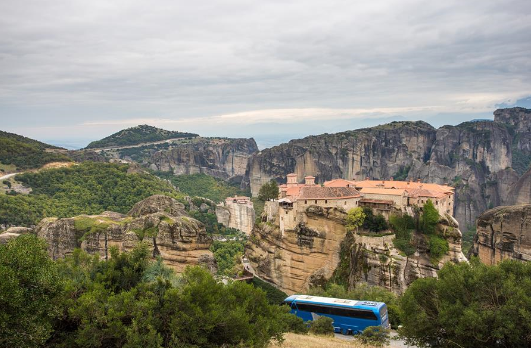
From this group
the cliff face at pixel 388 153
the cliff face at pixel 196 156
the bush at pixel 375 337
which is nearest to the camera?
the bush at pixel 375 337

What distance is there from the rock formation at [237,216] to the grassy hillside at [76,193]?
14154 mm

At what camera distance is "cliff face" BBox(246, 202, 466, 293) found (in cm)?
4109

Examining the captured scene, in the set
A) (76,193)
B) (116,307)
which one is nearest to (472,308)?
(116,307)

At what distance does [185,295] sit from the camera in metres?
15.4

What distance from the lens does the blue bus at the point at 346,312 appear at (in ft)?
89.8

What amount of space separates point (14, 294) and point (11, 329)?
41.5 inches

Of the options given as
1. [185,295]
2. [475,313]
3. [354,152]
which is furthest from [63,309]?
[354,152]

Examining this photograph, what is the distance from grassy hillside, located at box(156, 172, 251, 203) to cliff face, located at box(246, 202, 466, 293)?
73554mm

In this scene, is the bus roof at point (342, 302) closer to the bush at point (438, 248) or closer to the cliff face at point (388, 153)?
the bush at point (438, 248)

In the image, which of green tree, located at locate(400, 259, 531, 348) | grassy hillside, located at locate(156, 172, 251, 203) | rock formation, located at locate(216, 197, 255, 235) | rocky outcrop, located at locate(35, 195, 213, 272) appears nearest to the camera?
green tree, located at locate(400, 259, 531, 348)

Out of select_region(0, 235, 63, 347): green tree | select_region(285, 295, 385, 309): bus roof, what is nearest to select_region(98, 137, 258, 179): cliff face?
select_region(285, 295, 385, 309): bus roof

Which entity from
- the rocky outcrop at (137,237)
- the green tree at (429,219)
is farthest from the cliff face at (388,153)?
the rocky outcrop at (137,237)

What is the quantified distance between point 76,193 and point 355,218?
48322 mm

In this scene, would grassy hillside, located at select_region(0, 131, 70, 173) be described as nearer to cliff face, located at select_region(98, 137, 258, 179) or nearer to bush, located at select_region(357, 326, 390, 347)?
cliff face, located at select_region(98, 137, 258, 179)
